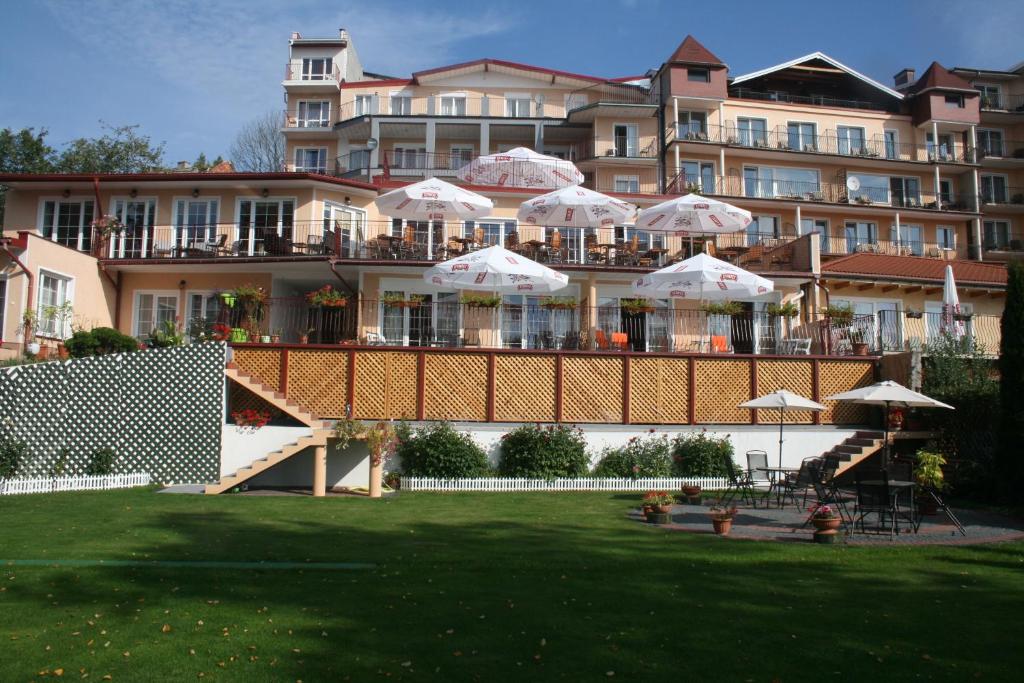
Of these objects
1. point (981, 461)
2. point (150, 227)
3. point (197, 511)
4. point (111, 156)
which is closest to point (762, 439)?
point (981, 461)

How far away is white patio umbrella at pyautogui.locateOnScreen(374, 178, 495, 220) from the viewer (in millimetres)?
21047

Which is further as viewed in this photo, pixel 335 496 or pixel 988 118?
pixel 988 118

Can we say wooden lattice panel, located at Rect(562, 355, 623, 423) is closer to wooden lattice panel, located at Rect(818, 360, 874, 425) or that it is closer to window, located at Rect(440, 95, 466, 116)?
wooden lattice panel, located at Rect(818, 360, 874, 425)

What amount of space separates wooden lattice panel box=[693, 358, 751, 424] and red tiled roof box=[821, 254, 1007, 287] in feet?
28.1

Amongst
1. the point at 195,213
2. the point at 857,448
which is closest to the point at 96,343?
the point at 195,213

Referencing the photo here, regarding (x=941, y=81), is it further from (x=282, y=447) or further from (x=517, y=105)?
(x=282, y=447)

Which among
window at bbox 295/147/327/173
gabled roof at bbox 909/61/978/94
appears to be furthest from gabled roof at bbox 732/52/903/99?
window at bbox 295/147/327/173

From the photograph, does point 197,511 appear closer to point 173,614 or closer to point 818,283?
point 173,614

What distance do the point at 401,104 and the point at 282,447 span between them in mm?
33824

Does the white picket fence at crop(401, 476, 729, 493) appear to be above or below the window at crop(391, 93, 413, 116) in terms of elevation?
below

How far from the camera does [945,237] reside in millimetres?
43531

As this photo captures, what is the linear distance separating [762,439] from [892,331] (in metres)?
6.38

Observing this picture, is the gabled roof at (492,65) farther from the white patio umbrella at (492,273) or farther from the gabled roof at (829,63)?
the white patio umbrella at (492,273)

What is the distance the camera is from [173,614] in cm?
695
